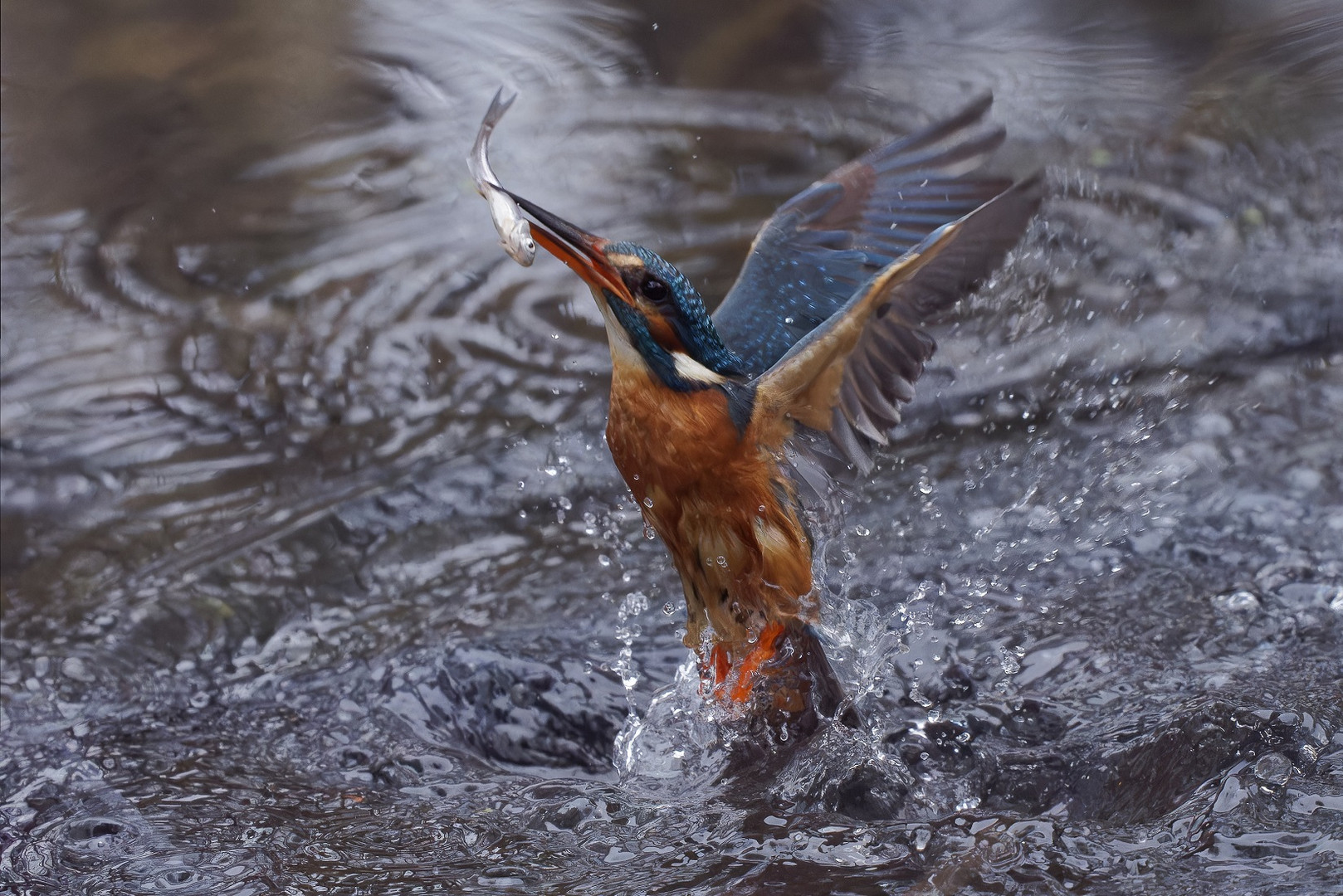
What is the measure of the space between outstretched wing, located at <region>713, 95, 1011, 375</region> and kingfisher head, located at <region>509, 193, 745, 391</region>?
0.45 meters

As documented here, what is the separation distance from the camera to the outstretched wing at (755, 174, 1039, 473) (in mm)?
2764

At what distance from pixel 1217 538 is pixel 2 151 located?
500 centimetres

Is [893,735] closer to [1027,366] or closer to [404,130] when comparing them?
[1027,366]

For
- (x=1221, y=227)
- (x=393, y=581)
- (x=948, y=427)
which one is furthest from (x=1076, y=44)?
(x=393, y=581)

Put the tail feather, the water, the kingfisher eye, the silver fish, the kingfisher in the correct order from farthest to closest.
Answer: the tail feather < the kingfisher eye < the kingfisher < the water < the silver fish

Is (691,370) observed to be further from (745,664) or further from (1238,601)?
(1238,601)

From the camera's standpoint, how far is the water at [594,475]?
275 cm

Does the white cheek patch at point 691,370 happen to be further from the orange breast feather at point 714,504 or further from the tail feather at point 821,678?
the tail feather at point 821,678

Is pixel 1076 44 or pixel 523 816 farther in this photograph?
pixel 1076 44

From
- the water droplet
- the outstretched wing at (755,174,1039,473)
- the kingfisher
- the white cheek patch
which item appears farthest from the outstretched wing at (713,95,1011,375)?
the water droplet

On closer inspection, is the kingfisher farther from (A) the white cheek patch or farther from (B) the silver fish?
(B) the silver fish

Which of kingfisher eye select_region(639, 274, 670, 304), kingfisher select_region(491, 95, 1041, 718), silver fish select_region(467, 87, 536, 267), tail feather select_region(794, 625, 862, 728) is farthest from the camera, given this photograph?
tail feather select_region(794, 625, 862, 728)

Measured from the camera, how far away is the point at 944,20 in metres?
6.40

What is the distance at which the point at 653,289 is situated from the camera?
2.98 m
